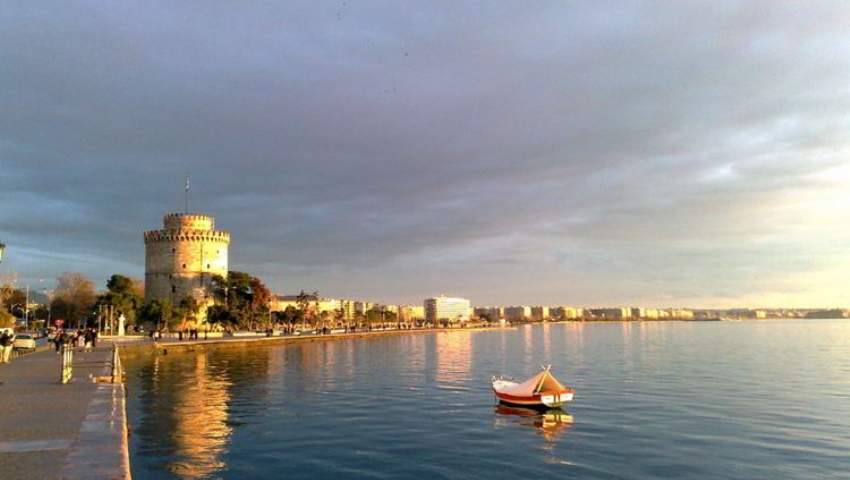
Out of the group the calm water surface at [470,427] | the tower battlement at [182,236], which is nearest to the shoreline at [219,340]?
the calm water surface at [470,427]

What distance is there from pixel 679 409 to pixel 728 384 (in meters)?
11.9

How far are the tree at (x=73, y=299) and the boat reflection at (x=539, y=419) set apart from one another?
102219 millimetres

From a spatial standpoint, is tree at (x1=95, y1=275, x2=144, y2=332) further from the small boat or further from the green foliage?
the small boat

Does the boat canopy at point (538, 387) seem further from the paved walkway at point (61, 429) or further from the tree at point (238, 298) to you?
the tree at point (238, 298)

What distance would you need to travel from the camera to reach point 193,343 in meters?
62.8

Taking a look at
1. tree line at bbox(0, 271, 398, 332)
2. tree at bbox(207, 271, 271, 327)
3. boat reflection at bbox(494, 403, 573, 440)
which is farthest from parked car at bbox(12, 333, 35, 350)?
tree at bbox(207, 271, 271, 327)

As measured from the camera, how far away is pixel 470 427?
22094mm

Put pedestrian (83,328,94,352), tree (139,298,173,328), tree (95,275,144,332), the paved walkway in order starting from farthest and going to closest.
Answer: tree (139,298,173,328)
tree (95,275,144,332)
pedestrian (83,328,94,352)
the paved walkway

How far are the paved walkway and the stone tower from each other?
73.7 meters

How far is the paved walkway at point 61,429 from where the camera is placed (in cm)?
984

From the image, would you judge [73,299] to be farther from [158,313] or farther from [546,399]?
[546,399]

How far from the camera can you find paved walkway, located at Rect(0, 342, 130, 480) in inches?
387

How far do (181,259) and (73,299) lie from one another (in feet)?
133

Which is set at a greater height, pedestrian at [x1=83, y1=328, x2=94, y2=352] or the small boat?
pedestrian at [x1=83, y1=328, x2=94, y2=352]
